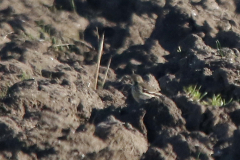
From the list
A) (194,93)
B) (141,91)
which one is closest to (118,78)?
(141,91)

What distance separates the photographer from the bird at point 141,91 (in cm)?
641

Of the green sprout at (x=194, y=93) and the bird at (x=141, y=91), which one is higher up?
the green sprout at (x=194, y=93)

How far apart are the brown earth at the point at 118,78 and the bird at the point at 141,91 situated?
14cm

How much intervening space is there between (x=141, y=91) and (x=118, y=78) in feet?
3.28

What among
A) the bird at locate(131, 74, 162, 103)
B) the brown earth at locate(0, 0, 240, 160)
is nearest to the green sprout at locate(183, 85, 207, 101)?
the brown earth at locate(0, 0, 240, 160)

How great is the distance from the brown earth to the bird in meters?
0.14

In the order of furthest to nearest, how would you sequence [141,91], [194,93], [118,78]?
[118,78] → [141,91] → [194,93]

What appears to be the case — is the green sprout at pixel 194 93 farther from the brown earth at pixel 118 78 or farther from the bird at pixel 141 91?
the bird at pixel 141 91

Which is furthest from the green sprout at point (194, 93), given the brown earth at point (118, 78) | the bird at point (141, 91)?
the bird at point (141, 91)

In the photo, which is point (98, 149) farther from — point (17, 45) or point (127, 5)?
point (127, 5)

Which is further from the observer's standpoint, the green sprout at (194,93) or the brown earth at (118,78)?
the green sprout at (194,93)

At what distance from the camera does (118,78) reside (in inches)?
290

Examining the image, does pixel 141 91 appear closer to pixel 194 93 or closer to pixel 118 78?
pixel 194 93

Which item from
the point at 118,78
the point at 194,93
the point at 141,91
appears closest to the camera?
the point at 194,93
